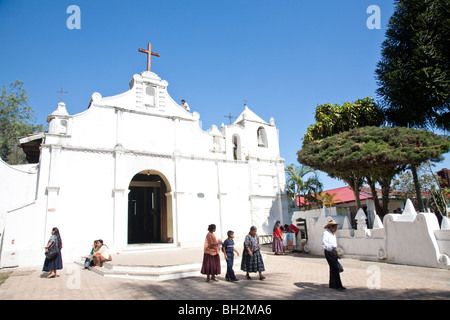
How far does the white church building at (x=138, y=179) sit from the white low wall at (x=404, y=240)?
7.43 meters

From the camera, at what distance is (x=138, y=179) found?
20.3 metres

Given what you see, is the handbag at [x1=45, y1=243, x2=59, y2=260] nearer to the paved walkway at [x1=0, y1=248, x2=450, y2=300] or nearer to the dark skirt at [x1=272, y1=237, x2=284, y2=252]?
the paved walkway at [x1=0, y1=248, x2=450, y2=300]

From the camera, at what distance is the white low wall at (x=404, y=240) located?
8.73 meters

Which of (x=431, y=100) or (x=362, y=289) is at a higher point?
(x=431, y=100)

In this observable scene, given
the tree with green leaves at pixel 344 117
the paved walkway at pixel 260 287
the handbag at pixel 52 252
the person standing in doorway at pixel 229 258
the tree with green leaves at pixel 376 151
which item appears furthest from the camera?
the tree with green leaves at pixel 344 117

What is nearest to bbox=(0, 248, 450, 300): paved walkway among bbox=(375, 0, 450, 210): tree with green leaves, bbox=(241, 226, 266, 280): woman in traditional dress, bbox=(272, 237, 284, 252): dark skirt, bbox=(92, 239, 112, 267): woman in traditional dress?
bbox=(241, 226, 266, 280): woman in traditional dress

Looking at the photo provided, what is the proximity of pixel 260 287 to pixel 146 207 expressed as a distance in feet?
49.8

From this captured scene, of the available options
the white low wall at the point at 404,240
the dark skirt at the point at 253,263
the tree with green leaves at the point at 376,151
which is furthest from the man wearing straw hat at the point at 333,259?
the tree with green leaves at the point at 376,151

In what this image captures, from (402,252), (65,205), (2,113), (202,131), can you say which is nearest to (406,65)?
(402,252)

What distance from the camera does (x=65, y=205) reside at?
44.8 feet

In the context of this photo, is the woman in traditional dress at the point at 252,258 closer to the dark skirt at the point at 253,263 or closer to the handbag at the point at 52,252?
the dark skirt at the point at 253,263

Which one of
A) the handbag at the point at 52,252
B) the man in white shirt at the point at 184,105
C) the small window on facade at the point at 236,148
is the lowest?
the handbag at the point at 52,252

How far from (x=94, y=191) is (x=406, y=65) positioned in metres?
15.6
